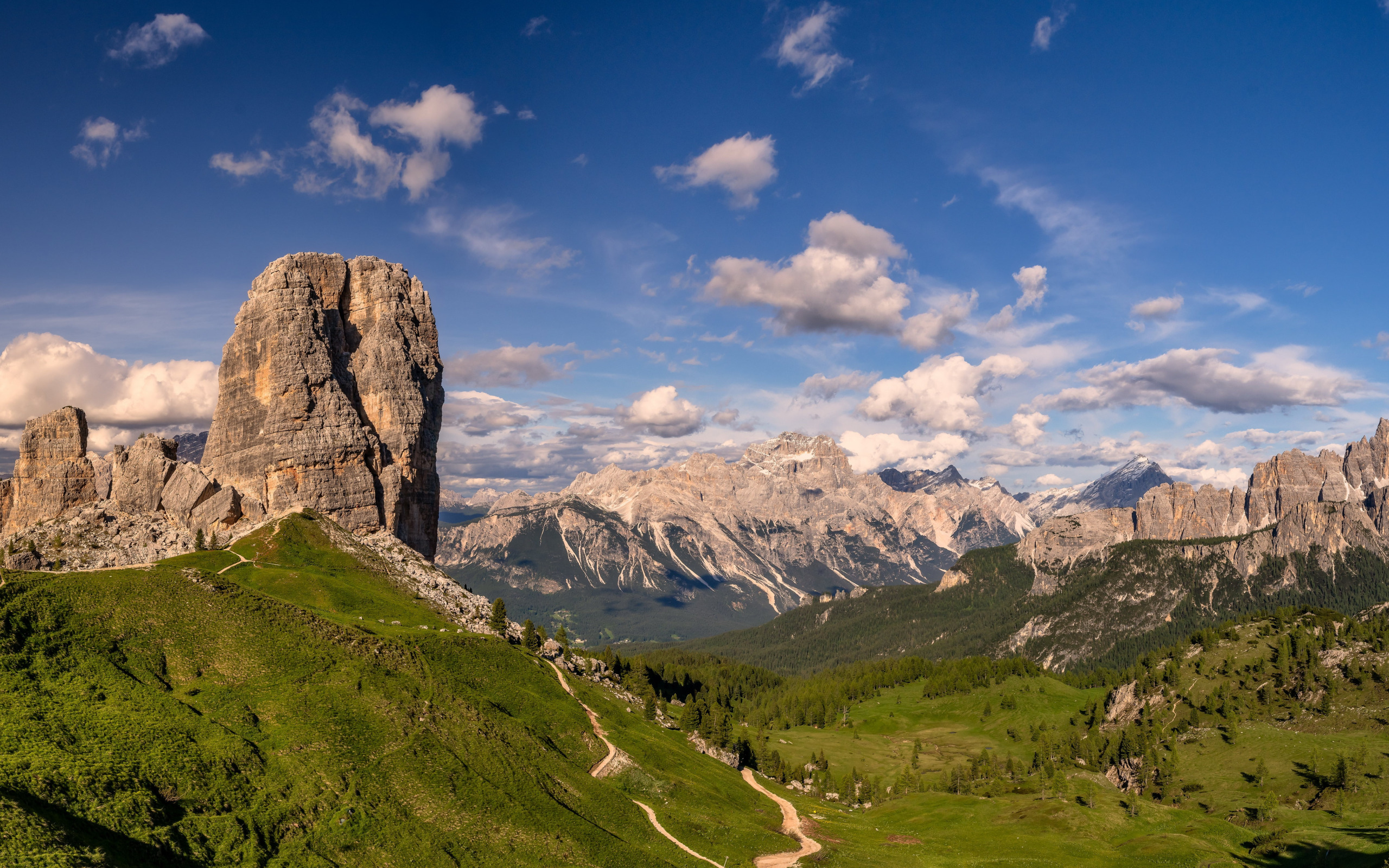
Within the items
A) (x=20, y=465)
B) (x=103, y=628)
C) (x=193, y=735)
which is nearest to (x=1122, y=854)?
(x=193, y=735)

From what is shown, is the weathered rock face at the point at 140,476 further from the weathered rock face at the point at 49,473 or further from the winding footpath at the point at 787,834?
the winding footpath at the point at 787,834

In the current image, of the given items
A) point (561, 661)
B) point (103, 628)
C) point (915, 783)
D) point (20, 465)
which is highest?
point (20, 465)

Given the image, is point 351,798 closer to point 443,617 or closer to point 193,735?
point 193,735

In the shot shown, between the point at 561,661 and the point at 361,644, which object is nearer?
the point at 361,644

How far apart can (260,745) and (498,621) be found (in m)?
84.4

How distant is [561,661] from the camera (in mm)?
155500

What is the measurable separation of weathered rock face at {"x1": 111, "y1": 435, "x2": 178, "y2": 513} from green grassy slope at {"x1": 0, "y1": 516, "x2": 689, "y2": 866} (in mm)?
78903

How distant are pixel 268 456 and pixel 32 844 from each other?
138 m

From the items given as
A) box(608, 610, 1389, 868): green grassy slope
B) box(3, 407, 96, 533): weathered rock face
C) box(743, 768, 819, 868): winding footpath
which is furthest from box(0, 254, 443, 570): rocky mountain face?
box(743, 768, 819, 868): winding footpath

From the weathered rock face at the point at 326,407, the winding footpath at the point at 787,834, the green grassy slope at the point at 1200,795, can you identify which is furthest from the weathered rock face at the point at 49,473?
Result: the winding footpath at the point at 787,834

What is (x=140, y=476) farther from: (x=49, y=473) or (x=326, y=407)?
(x=326, y=407)

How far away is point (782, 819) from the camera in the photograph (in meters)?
116

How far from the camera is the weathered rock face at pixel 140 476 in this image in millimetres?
162000

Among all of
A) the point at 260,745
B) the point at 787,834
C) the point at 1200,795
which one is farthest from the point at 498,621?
the point at 1200,795
